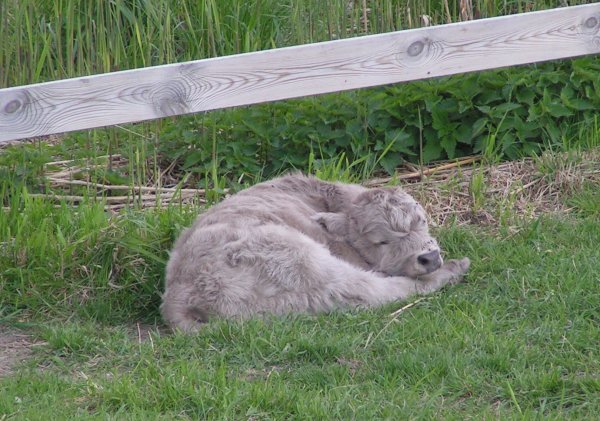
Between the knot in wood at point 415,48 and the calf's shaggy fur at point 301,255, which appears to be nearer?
the calf's shaggy fur at point 301,255

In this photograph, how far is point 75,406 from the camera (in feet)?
15.3

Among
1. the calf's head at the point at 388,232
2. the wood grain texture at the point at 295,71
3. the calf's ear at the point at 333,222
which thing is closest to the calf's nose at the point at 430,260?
the calf's head at the point at 388,232

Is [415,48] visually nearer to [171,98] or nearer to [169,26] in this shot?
[171,98]

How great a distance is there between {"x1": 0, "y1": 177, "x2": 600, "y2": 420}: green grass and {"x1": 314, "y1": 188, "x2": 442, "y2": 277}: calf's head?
256mm

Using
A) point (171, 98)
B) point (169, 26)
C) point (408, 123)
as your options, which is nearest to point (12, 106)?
point (171, 98)

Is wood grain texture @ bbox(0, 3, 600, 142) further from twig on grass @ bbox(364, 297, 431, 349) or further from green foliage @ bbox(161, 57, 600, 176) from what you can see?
twig on grass @ bbox(364, 297, 431, 349)

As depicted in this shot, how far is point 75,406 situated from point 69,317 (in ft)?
4.49

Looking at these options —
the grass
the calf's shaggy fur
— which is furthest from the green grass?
the calf's shaggy fur

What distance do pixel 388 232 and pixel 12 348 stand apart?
2.16 m

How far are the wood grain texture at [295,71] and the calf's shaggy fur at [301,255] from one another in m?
0.72

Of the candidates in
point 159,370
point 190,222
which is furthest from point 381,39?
point 159,370

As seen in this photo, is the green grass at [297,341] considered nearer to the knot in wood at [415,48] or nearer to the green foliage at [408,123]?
the green foliage at [408,123]

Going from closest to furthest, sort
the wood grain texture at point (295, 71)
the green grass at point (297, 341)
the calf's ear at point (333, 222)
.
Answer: the green grass at point (297, 341) → the calf's ear at point (333, 222) → the wood grain texture at point (295, 71)

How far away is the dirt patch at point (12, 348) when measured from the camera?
5.32m
